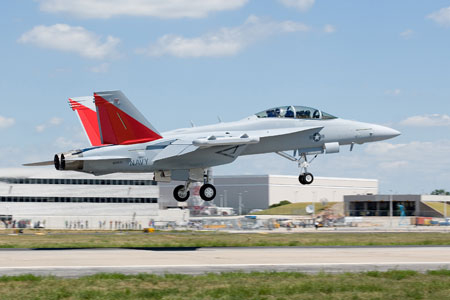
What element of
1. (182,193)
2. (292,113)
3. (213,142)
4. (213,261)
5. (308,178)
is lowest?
(213,261)

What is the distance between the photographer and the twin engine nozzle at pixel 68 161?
98.9 feet

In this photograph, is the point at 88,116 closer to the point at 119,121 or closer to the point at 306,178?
the point at 119,121

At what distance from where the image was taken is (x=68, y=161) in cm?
3011

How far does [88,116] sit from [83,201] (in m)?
71.3

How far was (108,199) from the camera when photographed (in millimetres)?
105938

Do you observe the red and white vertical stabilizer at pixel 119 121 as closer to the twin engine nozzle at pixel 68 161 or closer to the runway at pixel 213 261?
the twin engine nozzle at pixel 68 161

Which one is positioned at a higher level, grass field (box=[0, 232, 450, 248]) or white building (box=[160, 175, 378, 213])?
white building (box=[160, 175, 378, 213])

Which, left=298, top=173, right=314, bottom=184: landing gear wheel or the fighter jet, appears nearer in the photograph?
the fighter jet

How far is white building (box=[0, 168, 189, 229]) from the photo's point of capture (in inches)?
3925

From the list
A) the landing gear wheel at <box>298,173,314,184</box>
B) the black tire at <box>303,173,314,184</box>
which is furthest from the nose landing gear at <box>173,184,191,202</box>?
the black tire at <box>303,173,314,184</box>

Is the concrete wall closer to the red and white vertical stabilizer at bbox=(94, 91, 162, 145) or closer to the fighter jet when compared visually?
the fighter jet

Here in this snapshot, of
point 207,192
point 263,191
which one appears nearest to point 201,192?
point 207,192

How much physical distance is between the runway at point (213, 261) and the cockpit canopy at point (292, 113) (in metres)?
7.21

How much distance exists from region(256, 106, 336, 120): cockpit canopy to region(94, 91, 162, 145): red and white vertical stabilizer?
636 centimetres
